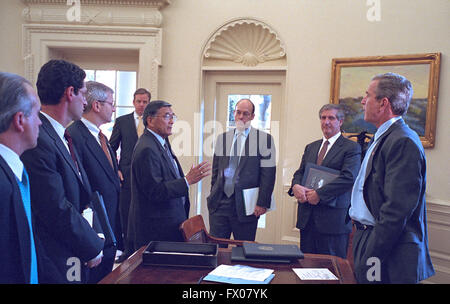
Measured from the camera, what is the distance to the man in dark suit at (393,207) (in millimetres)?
1687

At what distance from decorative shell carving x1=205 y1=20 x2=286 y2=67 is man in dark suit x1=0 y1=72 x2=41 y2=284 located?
11.4 ft

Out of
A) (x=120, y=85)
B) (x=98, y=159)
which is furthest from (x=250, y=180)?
(x=120, y=85)

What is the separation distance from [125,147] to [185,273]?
254 centimetres

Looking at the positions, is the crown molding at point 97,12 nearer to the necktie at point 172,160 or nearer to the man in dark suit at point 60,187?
the necktie at point 172,160

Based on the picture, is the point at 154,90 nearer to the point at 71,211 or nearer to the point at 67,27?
the point at 67,27

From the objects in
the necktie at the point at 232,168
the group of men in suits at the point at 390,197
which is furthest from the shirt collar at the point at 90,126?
the group of men in suits at the point at 390,197

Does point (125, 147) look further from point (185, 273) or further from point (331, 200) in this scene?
point (185, 273)

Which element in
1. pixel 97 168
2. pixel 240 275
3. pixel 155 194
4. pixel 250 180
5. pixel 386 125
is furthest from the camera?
pixel 250 180

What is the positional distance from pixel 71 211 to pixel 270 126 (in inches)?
135

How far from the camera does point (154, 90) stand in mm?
4523

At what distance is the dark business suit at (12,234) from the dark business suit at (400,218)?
132 cm

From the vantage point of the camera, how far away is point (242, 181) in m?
3.22

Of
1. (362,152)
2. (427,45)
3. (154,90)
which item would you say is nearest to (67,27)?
(154,90)

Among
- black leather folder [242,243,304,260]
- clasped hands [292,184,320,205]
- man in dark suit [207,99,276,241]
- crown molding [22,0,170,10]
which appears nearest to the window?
crown molding [22,0,170,10]
